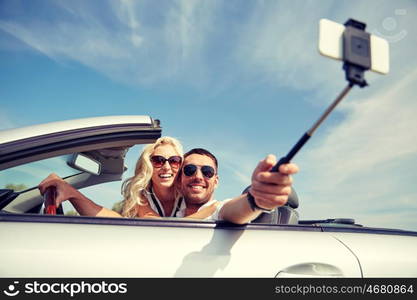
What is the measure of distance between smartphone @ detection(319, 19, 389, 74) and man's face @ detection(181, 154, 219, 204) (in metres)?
1.83

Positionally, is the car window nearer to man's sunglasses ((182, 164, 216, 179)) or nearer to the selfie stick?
man's sunglasses ((182, 164, 216, 179))

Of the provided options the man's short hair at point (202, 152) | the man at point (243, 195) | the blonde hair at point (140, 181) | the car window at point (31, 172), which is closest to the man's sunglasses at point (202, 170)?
the man at point (243, 195)

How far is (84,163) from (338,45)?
6.59ft

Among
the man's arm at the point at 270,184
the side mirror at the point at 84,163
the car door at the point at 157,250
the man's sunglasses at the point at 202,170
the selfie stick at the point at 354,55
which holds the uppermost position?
the man's sunglasses at the point at 202,170

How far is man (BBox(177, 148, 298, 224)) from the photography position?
119 centimetres

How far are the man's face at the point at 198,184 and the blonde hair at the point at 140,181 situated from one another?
263mm

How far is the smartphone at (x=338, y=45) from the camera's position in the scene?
932 millimetres

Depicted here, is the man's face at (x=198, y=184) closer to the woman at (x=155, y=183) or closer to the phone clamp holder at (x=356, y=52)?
the woman at (x=155, y=183)

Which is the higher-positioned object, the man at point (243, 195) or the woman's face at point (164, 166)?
the woman's face at point (164, 166)

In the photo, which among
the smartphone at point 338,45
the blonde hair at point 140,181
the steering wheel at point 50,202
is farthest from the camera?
the blonde hair at point 140,181

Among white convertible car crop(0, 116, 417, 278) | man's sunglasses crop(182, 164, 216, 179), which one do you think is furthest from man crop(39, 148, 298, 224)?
white convertible car crop(0, 116, 417, 278)

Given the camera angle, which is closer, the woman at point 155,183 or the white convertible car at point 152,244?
the white convertible car at point 152,244

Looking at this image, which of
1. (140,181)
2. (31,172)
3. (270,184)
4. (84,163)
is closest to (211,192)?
(140,181)

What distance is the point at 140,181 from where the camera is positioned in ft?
9.12
